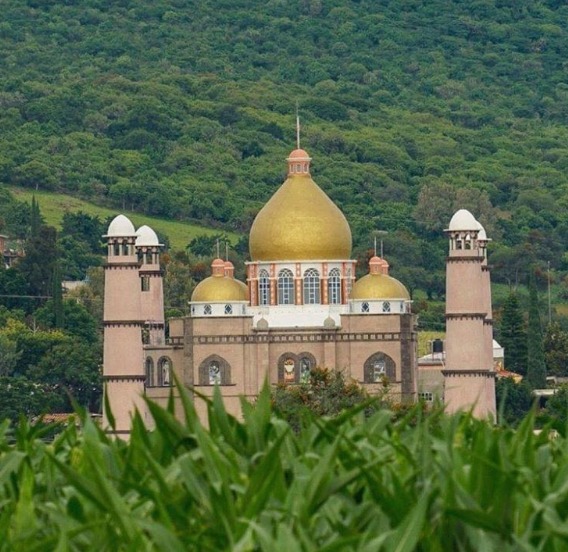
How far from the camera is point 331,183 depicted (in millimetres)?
144250

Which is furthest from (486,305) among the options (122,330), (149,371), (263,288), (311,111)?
(311,111)

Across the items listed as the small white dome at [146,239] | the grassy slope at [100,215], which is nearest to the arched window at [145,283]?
the small white dome at [146,239]

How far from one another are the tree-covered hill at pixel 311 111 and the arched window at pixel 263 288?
43.4 meters

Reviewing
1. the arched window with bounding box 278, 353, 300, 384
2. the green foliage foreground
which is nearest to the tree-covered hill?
the arched window with bounding box 278, 353, 300, 384

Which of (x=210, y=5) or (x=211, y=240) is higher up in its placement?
(x=210, y=5)

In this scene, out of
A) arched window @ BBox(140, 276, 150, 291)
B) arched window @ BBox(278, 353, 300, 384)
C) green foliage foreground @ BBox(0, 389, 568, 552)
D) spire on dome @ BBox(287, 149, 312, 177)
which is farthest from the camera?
arched window @ BBox(140, 276, 150, 291)

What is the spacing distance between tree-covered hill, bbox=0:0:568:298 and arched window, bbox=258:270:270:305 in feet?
142

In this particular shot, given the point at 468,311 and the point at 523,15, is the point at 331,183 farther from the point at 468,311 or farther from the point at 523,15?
the point at 468,311

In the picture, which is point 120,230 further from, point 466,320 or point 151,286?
point 466,320

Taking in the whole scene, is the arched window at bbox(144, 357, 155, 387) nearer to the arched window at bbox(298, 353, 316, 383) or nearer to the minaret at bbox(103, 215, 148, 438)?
the arched window at bbox(298, 353, 316, 383)

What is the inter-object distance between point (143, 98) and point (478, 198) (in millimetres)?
26584

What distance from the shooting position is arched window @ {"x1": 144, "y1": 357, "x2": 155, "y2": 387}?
238 feet

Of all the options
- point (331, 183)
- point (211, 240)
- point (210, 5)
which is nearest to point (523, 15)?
point (210, 5)

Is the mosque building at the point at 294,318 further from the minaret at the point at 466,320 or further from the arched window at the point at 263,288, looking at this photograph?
the minaret at the point at 466,320
